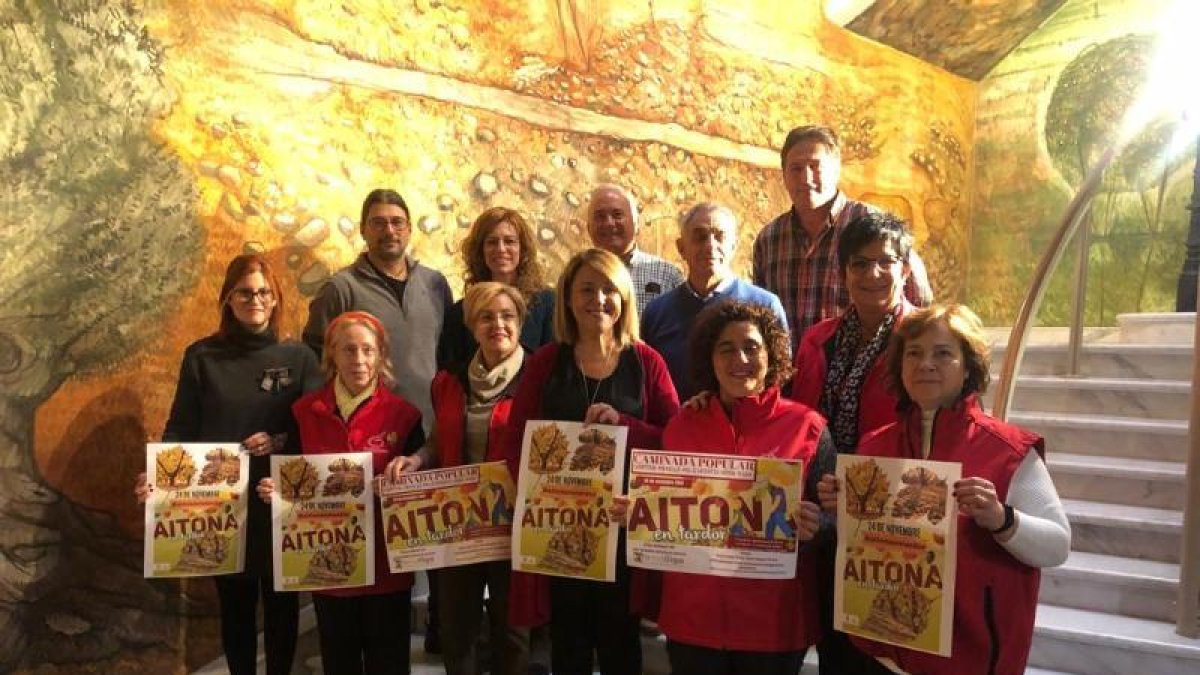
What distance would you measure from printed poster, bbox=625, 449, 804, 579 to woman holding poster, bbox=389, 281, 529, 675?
0.59 meters

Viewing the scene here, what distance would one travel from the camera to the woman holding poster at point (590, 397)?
2367 mm

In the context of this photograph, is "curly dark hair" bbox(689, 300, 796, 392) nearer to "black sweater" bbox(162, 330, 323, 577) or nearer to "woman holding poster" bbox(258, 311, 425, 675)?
"woman holding poster" bbox(258, 311, 425, 675)

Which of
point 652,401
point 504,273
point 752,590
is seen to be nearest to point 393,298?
point 504,273

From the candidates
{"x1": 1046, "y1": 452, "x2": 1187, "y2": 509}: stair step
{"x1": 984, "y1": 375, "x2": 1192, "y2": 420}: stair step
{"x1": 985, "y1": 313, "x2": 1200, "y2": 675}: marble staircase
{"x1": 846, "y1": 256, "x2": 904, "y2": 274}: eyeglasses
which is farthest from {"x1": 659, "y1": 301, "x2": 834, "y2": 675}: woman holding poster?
{"x1": 984, "y1": 375, "x2": 1192, "y2": 420}: stair step

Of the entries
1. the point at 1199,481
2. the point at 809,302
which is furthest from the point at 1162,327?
the point at 809,302

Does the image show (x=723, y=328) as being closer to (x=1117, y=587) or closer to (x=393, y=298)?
(x=393, y=298)

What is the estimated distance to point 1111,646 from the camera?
2.90 meters

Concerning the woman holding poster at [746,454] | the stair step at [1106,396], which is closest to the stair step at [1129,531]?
the stair step at [1106,396]

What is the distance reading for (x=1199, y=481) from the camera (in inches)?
115

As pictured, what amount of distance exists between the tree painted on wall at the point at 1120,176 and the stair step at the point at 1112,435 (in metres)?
2.67

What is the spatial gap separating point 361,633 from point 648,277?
1.68 meters

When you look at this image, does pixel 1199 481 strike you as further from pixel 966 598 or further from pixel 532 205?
pixel 532 205

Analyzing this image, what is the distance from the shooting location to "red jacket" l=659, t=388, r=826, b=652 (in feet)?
6.66

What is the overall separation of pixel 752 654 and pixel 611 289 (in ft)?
3.24
